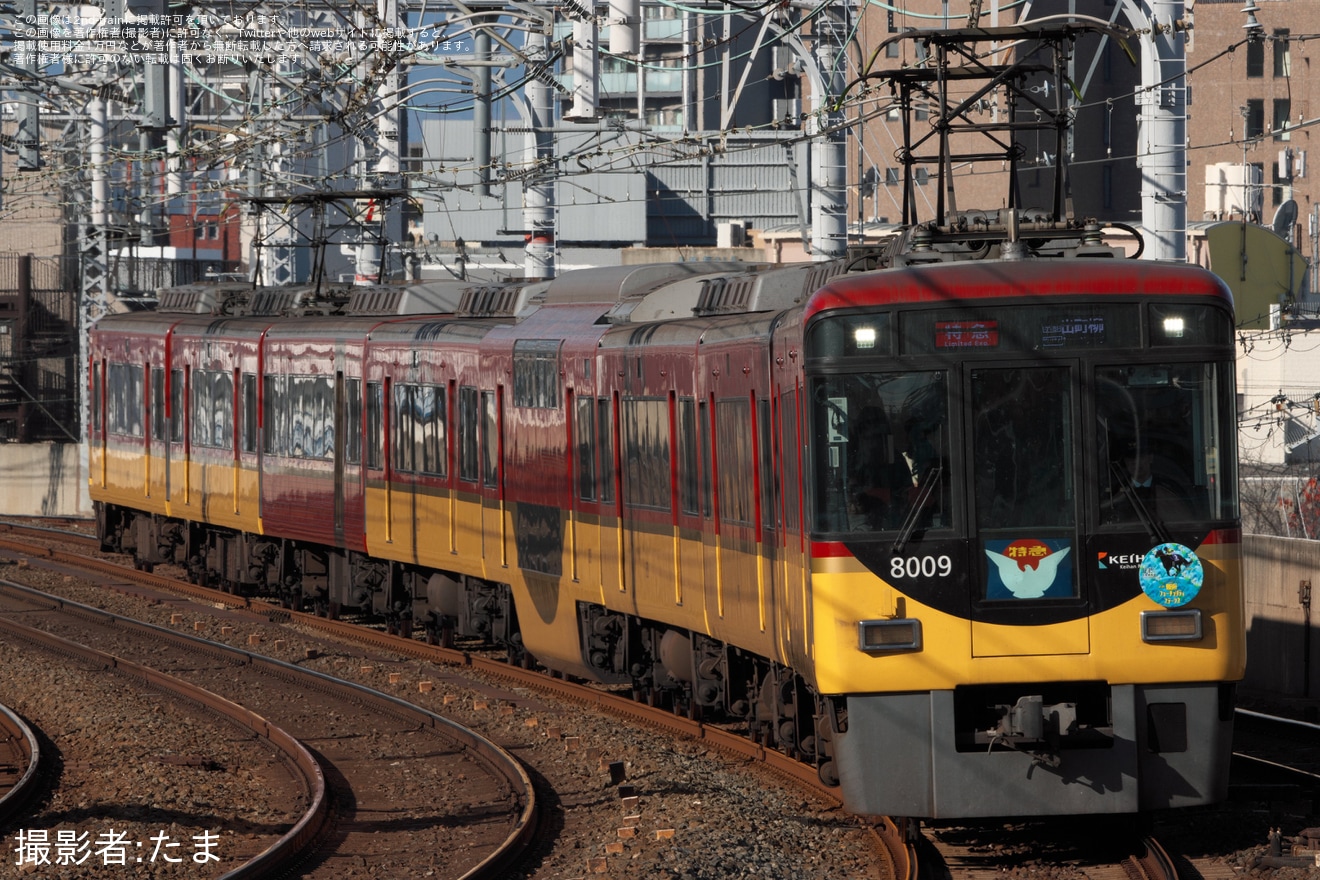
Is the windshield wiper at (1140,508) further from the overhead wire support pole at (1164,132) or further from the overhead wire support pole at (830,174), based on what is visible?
the overhead wire support pole at (830,174)

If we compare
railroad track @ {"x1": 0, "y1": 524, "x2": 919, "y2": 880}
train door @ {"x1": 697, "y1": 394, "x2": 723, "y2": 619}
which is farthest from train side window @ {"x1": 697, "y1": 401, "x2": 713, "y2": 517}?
railroad track @ {"x1": 0, "y1": 524, "x2": 919, "y2": 880}

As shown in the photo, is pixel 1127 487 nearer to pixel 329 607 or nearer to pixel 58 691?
pixel 58 691

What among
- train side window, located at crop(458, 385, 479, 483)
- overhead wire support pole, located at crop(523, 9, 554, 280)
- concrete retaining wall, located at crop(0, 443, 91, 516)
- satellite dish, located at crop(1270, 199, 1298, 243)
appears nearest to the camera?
train side window, located at crop(458, 385, 479, 483)

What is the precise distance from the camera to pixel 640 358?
41.9 feet

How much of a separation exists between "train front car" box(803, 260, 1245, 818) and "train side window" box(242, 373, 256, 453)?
1244 centimetres

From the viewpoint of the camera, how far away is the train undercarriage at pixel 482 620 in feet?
36.7

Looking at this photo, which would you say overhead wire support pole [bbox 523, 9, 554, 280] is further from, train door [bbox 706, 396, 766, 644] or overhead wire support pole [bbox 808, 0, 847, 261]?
train door [bbox 706, 396, 766, 644]

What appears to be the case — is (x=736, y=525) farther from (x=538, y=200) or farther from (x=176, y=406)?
(x=538, y=200)

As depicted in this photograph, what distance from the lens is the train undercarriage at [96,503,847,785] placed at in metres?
11.2

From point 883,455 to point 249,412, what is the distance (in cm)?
1280

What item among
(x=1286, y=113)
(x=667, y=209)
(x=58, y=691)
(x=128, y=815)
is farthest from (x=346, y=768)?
(x=1286, y=113)

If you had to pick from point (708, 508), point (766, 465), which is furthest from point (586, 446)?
point (766, 465)

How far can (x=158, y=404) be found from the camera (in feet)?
74.9

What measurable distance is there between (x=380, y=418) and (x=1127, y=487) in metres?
10.2
